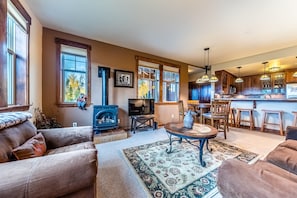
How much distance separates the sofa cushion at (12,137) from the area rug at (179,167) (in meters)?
1.35

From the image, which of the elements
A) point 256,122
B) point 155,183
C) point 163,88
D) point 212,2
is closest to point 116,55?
point 163,88

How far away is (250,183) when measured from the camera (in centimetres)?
76

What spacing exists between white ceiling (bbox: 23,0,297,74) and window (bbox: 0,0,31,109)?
1.32 feet

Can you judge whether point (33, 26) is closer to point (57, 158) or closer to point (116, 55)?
point (116, 55)

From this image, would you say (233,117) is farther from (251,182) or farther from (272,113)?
(251,182)

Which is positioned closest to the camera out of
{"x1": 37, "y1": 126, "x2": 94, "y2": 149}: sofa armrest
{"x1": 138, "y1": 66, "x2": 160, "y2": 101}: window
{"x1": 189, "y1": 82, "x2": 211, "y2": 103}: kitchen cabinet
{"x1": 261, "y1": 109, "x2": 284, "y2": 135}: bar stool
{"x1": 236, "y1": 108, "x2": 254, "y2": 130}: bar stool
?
{"x1": 37, "y1": 126, "x2": 94, "y2": 149}: sofa armrest

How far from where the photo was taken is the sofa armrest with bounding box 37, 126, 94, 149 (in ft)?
5.76

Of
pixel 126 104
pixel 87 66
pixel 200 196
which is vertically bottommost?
pixel 200 196

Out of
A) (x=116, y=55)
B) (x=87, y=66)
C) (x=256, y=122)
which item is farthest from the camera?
(x=256, y=122)

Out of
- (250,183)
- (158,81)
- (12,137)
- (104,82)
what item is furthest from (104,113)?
(250,183)

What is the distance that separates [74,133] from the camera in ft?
6.14

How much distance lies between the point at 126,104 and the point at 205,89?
5.37 meters

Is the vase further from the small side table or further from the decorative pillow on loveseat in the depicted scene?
the decorative pillow on loveseat

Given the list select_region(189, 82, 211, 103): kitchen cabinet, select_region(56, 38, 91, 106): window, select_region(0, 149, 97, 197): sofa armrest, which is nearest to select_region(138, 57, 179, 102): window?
select_region(56, 38, 91, 106): window
